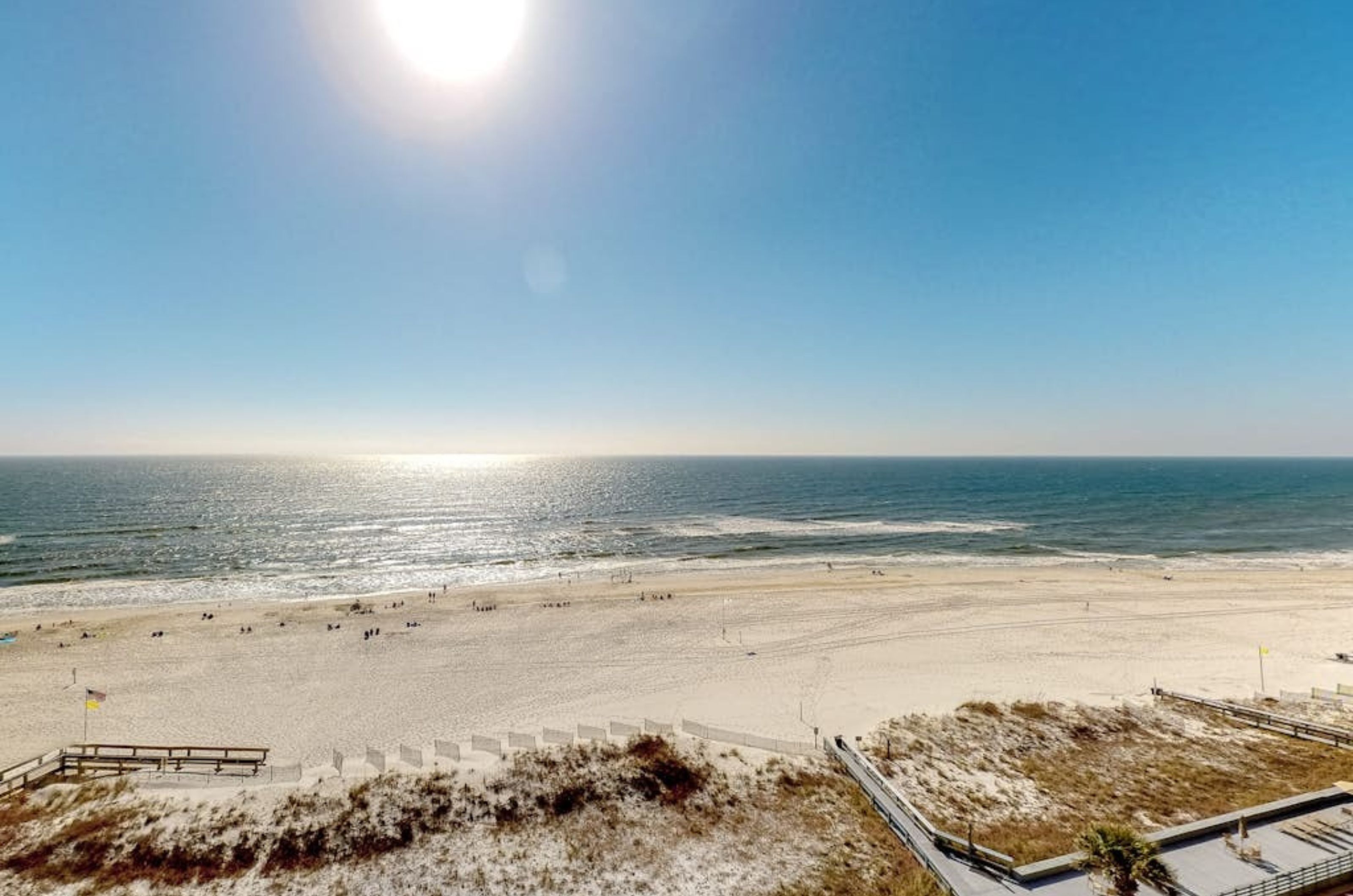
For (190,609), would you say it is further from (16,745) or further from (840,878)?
(840,878)

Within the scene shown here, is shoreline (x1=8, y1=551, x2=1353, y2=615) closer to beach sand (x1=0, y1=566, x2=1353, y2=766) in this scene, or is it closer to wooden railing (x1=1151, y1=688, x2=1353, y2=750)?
beach sand (x1=0, y1=566, x2=1353, y2=766)

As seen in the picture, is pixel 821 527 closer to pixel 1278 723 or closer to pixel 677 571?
pixel 677 571

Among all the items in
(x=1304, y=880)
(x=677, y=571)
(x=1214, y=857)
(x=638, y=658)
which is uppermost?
(x=1304, y=880)

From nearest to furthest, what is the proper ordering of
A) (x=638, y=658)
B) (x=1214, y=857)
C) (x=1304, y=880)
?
(x=1304, y=880)
(x=1214, y=857)
(x=638, y=658)

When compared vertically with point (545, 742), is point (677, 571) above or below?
below

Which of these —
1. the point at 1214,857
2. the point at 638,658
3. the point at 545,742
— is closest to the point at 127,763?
the point at 545,742

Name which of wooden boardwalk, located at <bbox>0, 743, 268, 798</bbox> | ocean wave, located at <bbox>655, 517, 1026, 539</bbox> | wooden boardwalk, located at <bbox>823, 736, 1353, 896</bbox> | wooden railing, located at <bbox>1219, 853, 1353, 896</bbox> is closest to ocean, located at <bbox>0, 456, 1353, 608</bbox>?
ocean wave, located at <bbox>655, 517, 1026, 539</bbox>

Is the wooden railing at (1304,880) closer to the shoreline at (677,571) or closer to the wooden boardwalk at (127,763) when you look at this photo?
the wooden boardwalk at (127,763)

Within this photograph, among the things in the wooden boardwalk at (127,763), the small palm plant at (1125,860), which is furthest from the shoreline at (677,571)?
the small palm plant at (1125,860)
